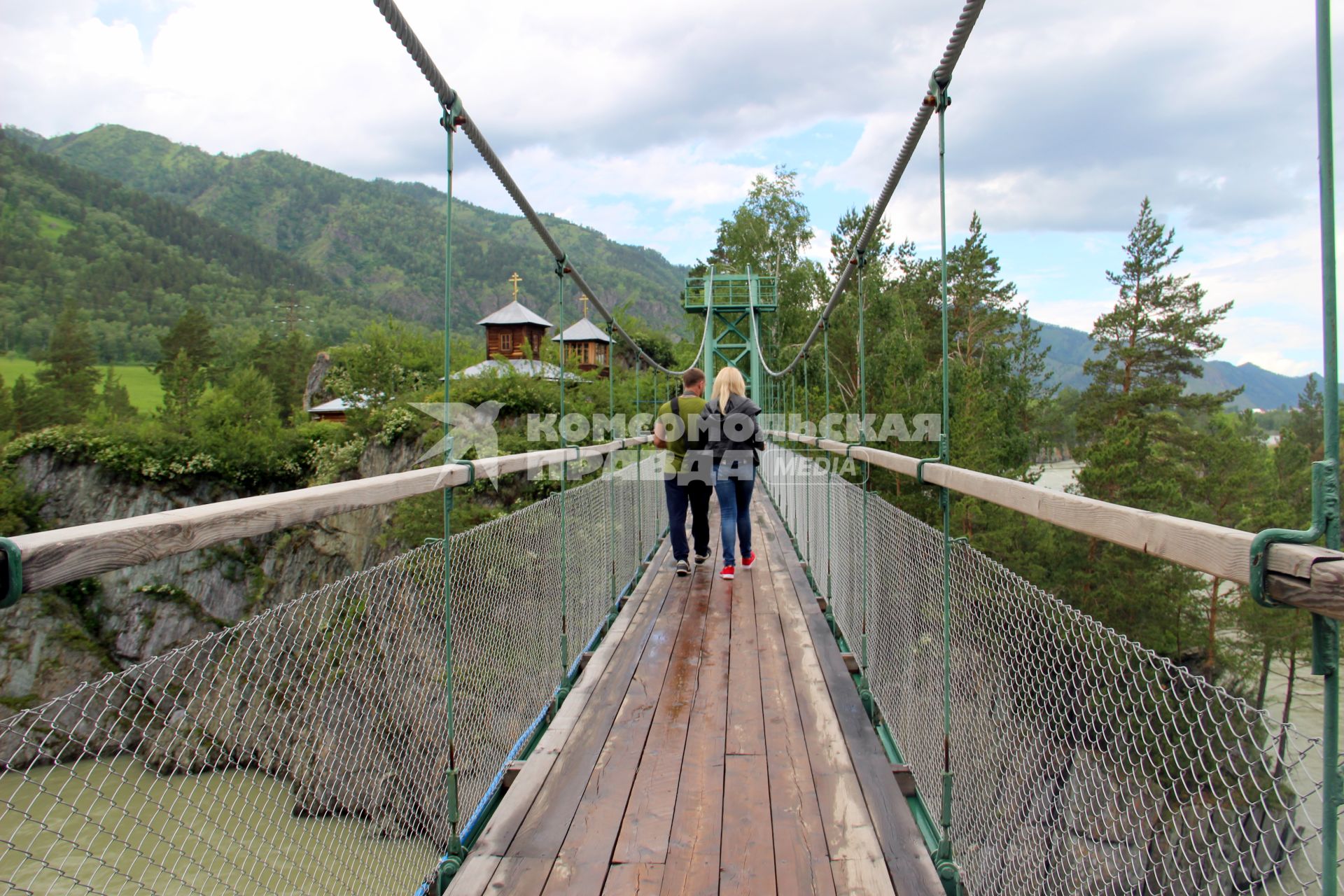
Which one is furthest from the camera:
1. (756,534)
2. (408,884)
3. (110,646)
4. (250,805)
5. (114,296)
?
(114,296)

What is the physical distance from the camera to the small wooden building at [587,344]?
30.4 m

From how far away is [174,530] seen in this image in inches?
35.4

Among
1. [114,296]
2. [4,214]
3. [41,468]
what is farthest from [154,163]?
[41,468]

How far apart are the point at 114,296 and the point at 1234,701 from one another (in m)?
76.3

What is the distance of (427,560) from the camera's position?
5.97 feet

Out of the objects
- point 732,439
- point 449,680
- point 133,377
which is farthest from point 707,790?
point 133,377

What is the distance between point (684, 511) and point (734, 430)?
0.76 metres

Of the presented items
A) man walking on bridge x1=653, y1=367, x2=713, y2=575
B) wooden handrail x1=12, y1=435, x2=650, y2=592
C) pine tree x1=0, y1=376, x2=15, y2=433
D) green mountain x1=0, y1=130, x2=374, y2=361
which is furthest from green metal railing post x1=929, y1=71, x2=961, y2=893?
green mountain x1=0, y1=130, x2=374, y2=361

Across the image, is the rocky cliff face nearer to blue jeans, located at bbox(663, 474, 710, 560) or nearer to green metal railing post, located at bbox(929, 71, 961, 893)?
blue jeans, located at bbox(663, 474, 710, 560)

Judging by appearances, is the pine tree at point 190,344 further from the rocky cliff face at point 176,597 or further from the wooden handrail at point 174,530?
the wooden handrail at point 174,530

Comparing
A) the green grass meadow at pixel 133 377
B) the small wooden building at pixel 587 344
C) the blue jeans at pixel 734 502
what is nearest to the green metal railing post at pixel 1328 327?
the blue jeans at pixel 734 502

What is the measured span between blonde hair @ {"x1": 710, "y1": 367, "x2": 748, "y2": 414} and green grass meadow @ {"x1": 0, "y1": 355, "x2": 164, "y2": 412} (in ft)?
148

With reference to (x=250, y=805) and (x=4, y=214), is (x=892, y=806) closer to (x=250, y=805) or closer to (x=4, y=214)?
(x=250, y=805)

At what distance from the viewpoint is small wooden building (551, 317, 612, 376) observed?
30.4 metres
